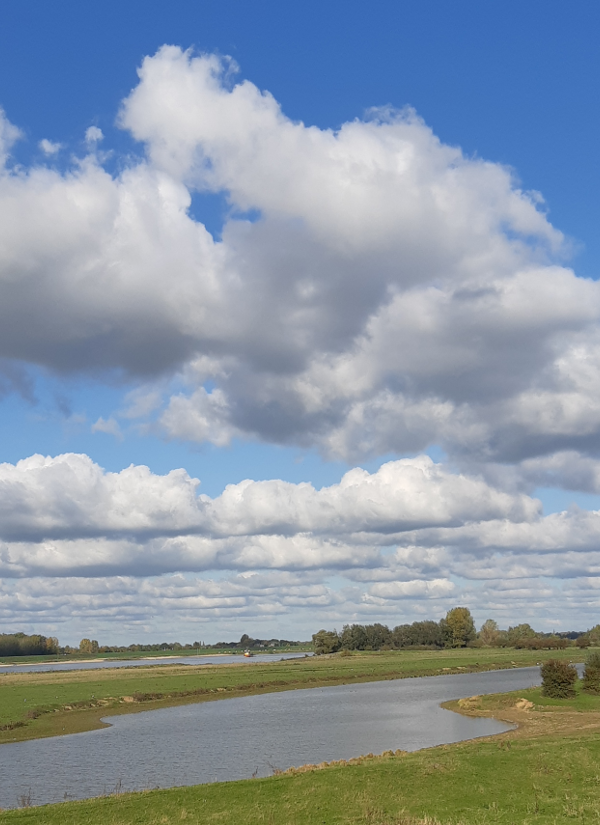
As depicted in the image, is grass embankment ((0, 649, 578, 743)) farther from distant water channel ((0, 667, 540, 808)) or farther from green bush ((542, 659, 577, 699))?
green bush ((542, 659, 577, 699))

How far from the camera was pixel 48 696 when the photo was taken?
325 feet

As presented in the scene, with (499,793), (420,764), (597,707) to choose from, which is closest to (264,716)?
(597,707)

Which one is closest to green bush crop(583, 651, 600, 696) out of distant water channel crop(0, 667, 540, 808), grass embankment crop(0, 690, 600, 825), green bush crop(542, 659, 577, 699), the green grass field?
green bush crop(542, 659, 577, 699)

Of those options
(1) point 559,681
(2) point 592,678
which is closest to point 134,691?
(1) point 559,681

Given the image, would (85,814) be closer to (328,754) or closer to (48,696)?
(328,754)

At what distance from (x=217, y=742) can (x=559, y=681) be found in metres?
39.1

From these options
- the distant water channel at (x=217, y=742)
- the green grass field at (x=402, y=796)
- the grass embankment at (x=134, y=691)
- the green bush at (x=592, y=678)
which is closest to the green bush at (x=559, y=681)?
the green bush at (x=592, y=678)

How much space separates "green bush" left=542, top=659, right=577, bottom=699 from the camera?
78.2 metres

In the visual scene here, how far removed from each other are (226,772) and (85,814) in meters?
16.7

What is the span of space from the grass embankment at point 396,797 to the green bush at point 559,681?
38388 mm

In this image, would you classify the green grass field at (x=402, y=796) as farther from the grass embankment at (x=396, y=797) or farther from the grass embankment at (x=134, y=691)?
the grass embankment at (x=134, y=691)

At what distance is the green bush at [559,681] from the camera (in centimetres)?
7825

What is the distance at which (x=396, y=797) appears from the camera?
111 feet

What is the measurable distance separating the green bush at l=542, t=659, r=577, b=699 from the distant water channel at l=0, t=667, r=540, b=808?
1136cm
